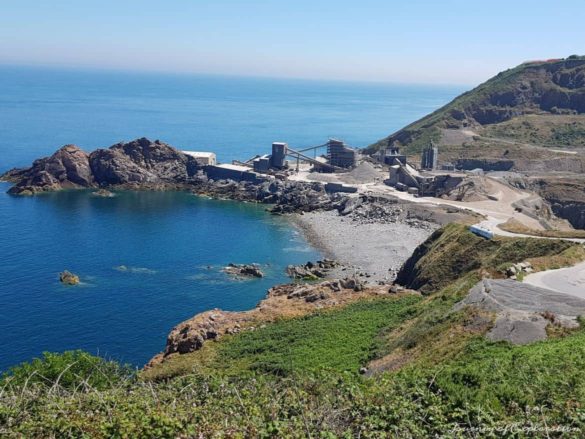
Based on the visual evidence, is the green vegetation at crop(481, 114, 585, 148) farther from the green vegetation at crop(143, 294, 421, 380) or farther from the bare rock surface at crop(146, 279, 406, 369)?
the green vegetation at crop(143, 294, 421, 380)

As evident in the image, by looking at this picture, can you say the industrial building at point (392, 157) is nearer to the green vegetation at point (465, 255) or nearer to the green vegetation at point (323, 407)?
the green vegetation at point (465, 255)

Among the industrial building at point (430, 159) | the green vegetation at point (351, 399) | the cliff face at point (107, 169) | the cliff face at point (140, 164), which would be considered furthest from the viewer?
the industrial building at point (430, 159)

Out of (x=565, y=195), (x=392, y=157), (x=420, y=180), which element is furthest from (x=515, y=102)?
(x=565, y=195)

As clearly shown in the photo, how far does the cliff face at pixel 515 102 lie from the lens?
11956 cm

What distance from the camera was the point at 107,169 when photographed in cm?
9494

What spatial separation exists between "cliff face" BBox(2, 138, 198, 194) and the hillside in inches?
1604

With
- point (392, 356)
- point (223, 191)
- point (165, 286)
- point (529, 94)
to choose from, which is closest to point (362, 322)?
point (392, 356)

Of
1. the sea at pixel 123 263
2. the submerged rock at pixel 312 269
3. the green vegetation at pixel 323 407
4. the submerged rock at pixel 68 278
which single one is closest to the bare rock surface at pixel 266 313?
the sea at pixel 123 263

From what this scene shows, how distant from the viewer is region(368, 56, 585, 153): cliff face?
119562 mm

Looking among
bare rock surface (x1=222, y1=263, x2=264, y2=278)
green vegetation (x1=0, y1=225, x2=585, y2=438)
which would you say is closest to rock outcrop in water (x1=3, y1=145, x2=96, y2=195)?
bare rock surface (x1=222, y1=263, x2=264, y2=278)

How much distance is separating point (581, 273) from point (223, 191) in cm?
6472

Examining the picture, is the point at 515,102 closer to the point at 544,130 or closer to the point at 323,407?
the point at 544,130

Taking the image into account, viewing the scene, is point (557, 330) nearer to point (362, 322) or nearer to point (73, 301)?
point (362, 322)

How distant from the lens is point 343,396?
54.1 feet
